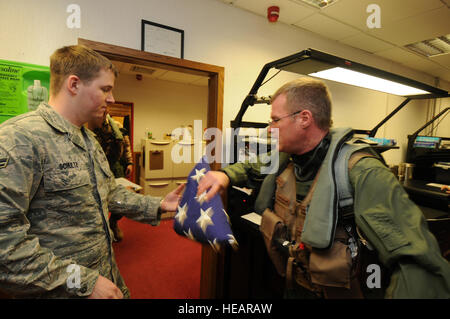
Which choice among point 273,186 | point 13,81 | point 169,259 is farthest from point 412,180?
point 13,81

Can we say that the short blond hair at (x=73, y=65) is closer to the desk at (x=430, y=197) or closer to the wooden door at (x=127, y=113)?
the desk at (x=430, y=197)

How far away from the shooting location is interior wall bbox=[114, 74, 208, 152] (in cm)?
576

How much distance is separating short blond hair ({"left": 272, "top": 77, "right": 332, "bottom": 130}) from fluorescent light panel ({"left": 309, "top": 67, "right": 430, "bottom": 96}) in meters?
0.68

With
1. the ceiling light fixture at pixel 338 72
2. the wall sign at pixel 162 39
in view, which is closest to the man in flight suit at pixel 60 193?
the wall sign at pixel 162 39

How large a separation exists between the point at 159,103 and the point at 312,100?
5.52 m

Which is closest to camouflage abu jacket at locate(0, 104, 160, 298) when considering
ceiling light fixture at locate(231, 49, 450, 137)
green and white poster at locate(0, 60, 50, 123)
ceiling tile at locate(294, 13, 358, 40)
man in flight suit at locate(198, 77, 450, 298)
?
man in flight suit at locate(198, 77, 450, 298)

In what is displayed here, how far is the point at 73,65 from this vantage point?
1.06m

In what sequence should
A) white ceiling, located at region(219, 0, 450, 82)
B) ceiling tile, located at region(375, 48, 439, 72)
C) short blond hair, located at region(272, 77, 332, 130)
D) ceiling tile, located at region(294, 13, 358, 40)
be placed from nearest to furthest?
short blond hair, located at region(272, 77, 332, 130) < white ceiling, located at region(219, 0, 450, 82) < ceiling tile, located at region(294, 13, 358, 40) < ceiling tile, located at region(375, 48, 439, 72)

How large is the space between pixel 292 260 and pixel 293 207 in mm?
253

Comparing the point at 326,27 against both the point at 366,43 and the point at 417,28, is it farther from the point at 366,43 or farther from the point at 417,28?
the point at 417,28

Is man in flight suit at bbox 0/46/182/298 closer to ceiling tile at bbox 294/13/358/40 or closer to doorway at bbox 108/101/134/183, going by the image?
ceiling tile at bbox 294/13/358/40

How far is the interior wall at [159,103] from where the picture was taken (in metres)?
5.76

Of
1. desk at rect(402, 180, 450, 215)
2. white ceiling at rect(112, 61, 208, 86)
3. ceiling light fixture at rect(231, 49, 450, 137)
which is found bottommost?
desk at rect(402, 180, 450, 215)

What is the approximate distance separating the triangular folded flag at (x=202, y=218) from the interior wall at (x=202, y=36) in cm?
131
